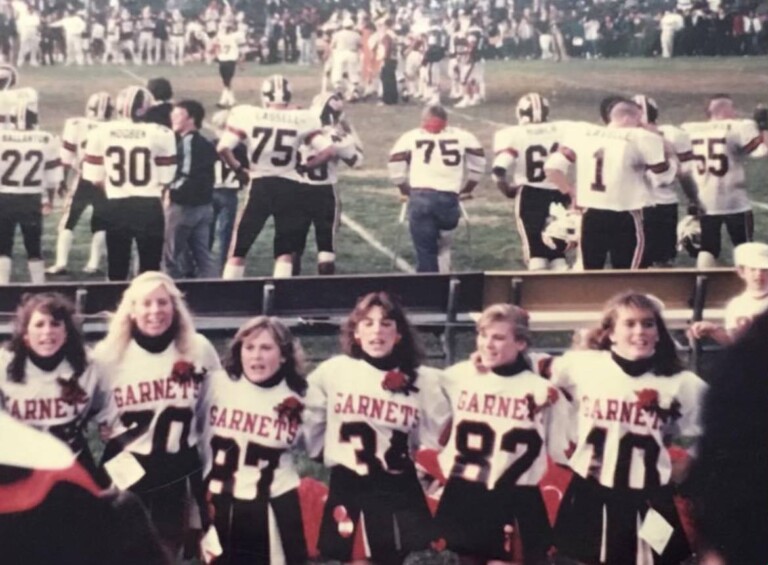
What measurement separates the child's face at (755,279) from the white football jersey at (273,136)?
95 centimetres

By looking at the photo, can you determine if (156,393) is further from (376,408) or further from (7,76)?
(7,76)

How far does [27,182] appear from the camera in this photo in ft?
9.87

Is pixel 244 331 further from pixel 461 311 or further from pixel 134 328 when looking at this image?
pixel 461 311

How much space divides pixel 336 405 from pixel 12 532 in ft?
2.27

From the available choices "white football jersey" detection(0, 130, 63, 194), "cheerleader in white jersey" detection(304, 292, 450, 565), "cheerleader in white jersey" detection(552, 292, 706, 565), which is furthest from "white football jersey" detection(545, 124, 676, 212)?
"white football jersey" detection(0, 130, 63, 194)

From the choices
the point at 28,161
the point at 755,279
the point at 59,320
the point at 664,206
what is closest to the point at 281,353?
the point at 59,320

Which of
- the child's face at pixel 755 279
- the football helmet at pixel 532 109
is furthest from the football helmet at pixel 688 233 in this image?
the football helmet at pixel 532 109

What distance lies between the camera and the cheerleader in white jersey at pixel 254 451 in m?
2.95

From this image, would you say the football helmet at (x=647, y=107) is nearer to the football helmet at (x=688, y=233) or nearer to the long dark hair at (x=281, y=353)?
the football helmet at (x=688, y=233)

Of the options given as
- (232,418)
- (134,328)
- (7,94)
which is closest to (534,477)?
(232,418)

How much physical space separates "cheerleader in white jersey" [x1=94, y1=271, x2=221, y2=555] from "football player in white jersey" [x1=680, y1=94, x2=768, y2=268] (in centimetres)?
113

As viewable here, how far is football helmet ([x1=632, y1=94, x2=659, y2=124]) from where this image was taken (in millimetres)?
3162

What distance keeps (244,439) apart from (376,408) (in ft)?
0.91

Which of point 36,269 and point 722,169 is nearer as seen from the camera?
point 36,269
